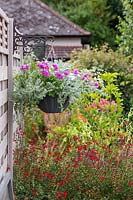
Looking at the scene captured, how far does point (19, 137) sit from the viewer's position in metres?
5.52

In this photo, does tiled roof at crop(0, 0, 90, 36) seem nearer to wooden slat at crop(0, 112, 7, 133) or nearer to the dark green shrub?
the dark green shrub

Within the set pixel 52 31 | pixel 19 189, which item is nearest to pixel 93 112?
pixel 19 189

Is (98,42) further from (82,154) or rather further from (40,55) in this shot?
(82,154)

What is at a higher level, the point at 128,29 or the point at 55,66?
the point at 128,29

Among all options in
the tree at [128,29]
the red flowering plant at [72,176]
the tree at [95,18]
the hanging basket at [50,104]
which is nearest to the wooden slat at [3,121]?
the hanging basket at [50,104]

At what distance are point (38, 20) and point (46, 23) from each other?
1.01 ft

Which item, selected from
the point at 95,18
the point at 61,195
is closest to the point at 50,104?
the point at 61,195

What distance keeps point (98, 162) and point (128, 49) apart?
6.60 meters

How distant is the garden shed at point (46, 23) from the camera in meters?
17.4

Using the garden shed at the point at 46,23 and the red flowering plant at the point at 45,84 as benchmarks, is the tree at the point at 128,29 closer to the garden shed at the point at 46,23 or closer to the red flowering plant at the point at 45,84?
the garden shed at the point at 46,23

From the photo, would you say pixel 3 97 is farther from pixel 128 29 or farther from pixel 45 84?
pixel 128 29

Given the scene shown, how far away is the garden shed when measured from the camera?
57.2ft

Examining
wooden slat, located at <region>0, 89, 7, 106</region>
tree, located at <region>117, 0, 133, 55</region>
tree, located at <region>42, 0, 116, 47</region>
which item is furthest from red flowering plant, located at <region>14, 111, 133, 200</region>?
tree, located at <region>42, 0, 116, 47</region>

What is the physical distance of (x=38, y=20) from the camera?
17.7 meters
